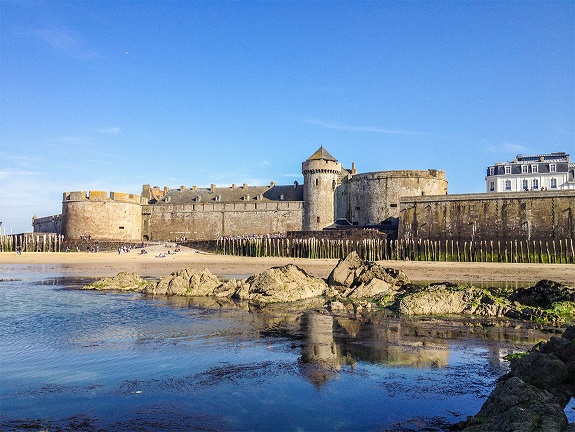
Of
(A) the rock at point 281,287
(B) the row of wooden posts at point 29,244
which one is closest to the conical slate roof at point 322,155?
(B) the row of wooden posts at point 29,244

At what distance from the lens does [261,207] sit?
5881cm

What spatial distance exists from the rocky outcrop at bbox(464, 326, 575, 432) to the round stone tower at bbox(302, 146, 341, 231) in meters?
47.4

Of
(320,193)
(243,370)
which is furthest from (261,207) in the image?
(243,370)

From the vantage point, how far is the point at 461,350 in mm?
10148

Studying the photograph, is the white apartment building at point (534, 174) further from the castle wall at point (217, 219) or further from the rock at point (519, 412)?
the rock at point (519, 412)

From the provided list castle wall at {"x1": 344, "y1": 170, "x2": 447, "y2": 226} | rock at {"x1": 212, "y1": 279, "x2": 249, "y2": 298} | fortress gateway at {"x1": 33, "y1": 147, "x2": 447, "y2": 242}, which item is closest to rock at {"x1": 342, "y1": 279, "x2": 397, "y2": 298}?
rock at {"x1": 212, "y1": 279, "x2": 249, "y2": 298}

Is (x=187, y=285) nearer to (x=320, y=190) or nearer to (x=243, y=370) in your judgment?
(x=243, y=370)

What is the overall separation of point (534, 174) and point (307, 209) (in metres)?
31.2

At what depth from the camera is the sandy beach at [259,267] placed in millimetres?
27141

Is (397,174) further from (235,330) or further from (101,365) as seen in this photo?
(101,365)

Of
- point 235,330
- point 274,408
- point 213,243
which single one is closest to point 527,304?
point 235,330

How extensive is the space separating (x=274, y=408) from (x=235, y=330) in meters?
5.68

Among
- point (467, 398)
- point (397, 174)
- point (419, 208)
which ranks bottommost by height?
point (467, 398)

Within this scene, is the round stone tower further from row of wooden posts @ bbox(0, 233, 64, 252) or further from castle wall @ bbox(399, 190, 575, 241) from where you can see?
row of wooden posts @ bbox(0, 233, 64, 252)
